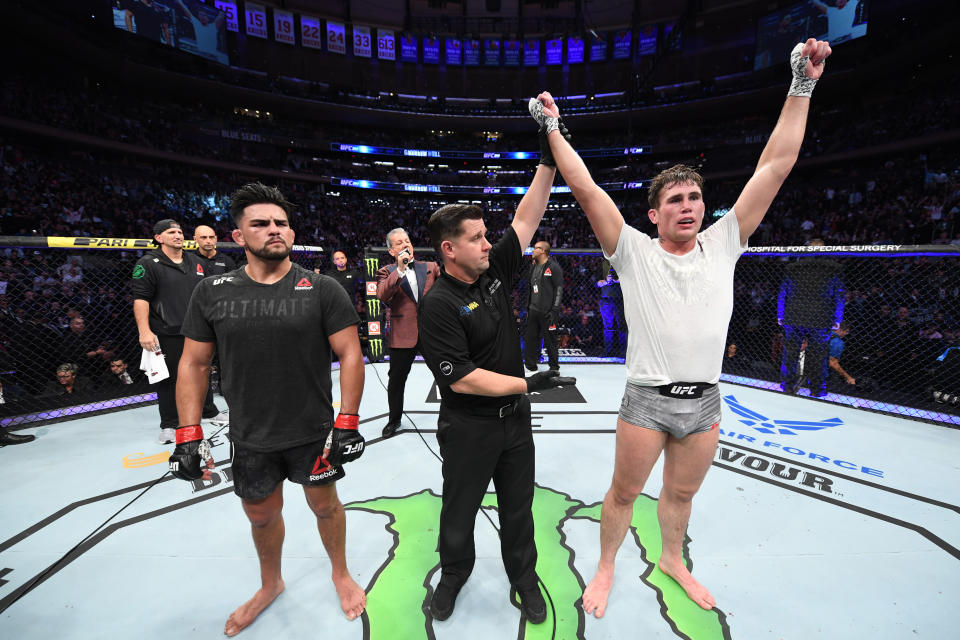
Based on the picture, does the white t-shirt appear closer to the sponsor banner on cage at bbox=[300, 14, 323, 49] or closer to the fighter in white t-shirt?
the fighter in white t-shirt

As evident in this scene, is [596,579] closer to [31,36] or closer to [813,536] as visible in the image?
[813,536]

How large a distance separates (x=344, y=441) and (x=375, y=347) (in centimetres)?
446

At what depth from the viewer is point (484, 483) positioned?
1673mm

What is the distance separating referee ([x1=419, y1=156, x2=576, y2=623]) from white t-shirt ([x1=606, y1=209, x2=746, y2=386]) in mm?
500

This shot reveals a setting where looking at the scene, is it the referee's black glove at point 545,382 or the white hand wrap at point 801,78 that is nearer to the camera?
the referee's black glove at point 545,382

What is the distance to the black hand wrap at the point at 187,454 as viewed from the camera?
5.33 feet

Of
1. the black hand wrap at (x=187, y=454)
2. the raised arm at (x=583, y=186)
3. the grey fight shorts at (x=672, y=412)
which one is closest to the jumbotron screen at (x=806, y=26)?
the raised arm at (x=583, y=186)

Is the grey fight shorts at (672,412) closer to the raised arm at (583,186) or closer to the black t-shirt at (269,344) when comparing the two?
the raised arm at (583,186)

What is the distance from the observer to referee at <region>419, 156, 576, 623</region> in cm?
152

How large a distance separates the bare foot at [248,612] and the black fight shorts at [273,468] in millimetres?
560

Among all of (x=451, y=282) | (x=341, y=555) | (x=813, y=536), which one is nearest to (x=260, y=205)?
(x=451, y=282)

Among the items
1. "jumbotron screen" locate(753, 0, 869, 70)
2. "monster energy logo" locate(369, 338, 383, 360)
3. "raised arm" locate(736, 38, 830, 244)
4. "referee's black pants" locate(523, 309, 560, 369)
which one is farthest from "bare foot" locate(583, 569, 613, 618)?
"jumbotron screen" locate(753, 0, 869, 70)

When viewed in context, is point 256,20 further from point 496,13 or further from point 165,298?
point 165,298

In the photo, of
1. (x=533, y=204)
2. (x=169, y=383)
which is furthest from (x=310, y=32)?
(x=533, y=204)
